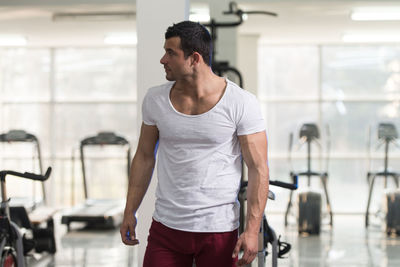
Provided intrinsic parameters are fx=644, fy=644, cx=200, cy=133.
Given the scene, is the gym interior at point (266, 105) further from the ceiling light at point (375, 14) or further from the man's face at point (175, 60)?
the man's face at point (175, 60)

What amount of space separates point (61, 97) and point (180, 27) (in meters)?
8.89

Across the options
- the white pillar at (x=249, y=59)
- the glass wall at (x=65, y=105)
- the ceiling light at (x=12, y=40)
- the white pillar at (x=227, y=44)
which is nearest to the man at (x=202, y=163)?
the white pillar at (x=227, y=44)

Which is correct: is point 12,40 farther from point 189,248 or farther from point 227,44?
point 189,248

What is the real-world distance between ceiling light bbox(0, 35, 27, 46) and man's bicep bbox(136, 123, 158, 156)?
312 inches

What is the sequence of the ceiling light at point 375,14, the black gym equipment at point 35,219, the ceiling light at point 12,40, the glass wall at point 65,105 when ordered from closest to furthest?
1. the black gym equipment at point 35,219
2. the ceiling light at point 375,14
3. the ceiling light at point 12,40
4. the glass wall at point 65,105

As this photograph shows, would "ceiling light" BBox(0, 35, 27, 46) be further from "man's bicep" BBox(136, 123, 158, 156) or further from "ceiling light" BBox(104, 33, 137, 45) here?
"man's bicep" BBox(136, 123, 158, 156)

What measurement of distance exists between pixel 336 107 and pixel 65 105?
4.51m

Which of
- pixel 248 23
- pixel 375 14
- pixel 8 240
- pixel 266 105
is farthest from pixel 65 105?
pixel 8 240

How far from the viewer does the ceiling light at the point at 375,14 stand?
756cm

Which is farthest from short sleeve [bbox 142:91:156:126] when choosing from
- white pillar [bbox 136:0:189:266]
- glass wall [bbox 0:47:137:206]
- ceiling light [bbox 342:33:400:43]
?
glass wall [bbox 0:47:137:206]

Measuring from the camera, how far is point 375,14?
786cm

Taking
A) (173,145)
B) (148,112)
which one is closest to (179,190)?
(173,145)

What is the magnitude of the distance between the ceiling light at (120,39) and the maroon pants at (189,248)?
766cm

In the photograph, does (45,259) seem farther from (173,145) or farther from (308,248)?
(173,145)
